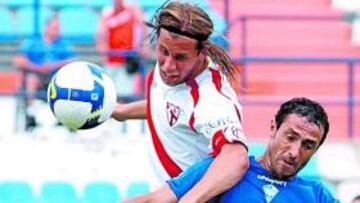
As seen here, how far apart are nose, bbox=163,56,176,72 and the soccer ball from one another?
1.43 ft

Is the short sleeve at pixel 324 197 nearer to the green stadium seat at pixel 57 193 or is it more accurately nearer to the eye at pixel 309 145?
the eye at pixel 309 145

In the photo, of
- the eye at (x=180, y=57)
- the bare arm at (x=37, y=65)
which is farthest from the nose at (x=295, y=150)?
the bare arm at (x=37, y=65)

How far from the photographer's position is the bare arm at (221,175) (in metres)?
4.31

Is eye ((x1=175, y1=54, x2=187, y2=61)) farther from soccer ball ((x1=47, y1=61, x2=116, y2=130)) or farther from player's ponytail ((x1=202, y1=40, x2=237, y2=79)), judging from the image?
soccer ball ((x1=47, y1=61, x2=116, y2=130))

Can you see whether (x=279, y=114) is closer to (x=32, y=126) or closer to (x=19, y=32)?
(x=32, y=126)

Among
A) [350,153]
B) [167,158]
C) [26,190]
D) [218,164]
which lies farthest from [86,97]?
[350,153]

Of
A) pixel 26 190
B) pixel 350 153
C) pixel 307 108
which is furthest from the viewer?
pixel 350 153

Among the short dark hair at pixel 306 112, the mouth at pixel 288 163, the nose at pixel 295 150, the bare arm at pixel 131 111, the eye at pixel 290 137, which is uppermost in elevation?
the short dark hair at pixel 306 112

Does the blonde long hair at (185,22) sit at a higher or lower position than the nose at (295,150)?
higher

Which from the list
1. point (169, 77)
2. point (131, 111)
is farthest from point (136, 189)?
point (169, 77)

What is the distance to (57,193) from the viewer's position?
8.97 m

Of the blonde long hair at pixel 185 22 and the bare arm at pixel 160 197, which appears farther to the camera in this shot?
the blonde long hair at pixel 185 22

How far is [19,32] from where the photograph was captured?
12.3 m

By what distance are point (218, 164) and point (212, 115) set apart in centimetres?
31
